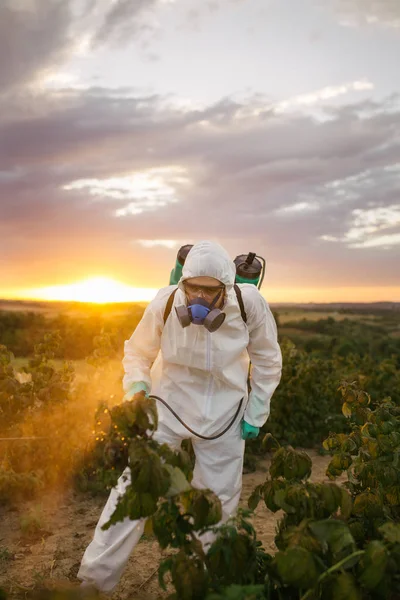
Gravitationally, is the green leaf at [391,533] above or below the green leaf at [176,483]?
below

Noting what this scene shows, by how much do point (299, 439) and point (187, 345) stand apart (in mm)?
4518

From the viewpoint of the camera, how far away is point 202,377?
3.16m

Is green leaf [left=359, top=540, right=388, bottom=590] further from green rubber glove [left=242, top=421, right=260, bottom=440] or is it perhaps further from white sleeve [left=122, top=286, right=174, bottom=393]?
white sleeve [left=122, top=286, right=174, bottom=393]

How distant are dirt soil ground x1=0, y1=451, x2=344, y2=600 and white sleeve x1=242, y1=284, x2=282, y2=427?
3.73ft

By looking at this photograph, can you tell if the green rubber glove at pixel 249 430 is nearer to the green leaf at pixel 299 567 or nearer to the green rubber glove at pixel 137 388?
the green rubber glove at pixel 137 388

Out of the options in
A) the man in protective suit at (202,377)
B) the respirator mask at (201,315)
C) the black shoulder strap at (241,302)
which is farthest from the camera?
the black shoulder strap at (241,302)

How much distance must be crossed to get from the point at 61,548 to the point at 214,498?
2663mm

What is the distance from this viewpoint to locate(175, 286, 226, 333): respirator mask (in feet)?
9.27

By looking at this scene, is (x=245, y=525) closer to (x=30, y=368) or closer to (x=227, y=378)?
(x=227, y=378)

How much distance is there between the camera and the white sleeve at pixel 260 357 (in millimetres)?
3203

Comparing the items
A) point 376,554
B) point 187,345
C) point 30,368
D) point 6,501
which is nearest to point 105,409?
point 376,554

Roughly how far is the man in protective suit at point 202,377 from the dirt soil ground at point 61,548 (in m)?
0.33

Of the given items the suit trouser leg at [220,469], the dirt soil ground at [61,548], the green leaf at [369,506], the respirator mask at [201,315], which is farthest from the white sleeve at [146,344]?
the green leaf at [369,506]

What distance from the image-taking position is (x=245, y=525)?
1958 mm
